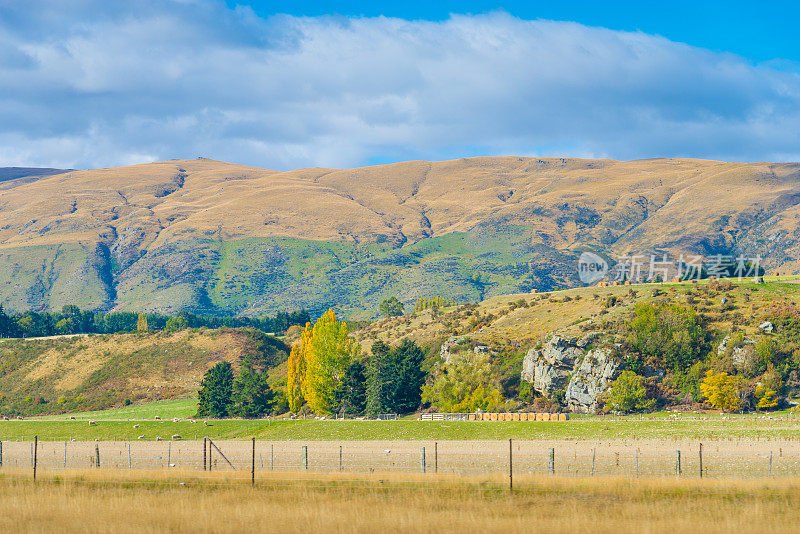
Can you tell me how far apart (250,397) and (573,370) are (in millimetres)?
45256

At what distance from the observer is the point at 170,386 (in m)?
160

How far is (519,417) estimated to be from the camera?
9262 cm

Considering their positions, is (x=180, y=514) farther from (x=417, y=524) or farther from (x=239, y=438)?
(x=239, y=438)

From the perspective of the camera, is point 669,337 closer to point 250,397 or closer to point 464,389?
point 464,389

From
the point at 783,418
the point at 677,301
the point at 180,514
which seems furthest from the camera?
the point at 677,301

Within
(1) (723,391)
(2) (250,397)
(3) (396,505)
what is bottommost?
(2) (250,397)

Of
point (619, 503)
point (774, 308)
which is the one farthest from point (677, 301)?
point (619, 503)

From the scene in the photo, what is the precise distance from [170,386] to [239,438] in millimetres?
74969

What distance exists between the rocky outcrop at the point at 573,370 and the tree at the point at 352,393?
880 inches

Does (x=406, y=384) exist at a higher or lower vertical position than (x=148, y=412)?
higher

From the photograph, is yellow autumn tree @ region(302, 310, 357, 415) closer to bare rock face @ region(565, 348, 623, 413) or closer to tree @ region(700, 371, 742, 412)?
bare rock face @ region(565, 348, 623, 413)

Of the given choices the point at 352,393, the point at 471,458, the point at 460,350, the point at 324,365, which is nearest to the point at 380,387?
the point at 352,393

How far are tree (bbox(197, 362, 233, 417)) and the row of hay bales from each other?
1536 inches

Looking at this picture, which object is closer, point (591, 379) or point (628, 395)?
point (628, 395)
